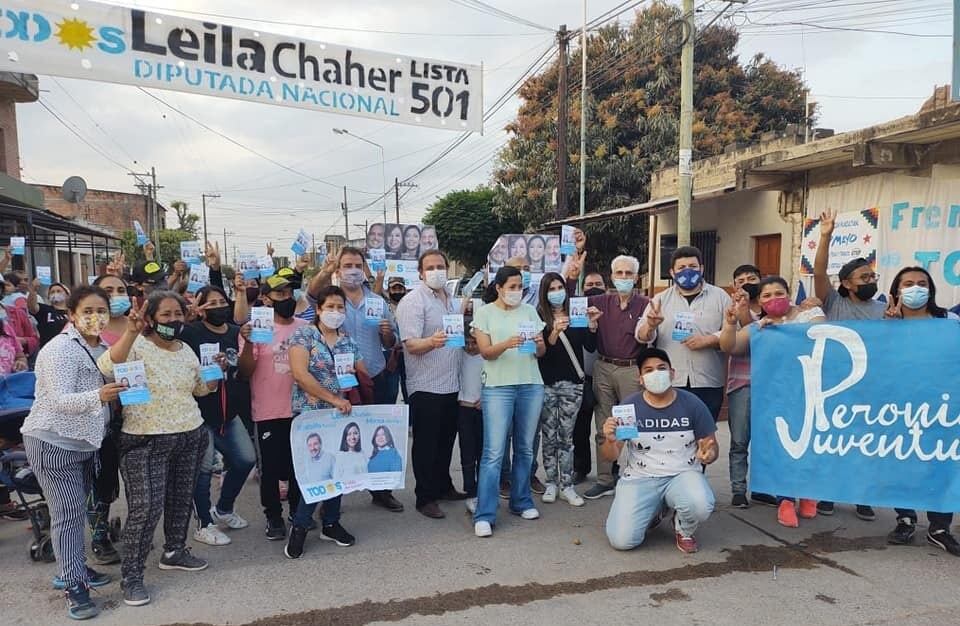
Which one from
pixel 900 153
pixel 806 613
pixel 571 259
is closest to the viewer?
pixel 806 613

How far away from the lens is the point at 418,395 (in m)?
4.92

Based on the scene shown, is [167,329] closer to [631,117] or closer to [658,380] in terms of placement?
[658,380]

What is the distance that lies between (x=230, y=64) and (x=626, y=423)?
4138 millimetres

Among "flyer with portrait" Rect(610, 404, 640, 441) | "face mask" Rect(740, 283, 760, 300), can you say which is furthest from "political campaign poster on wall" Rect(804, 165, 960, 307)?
"flyer with portrait" Rect(610, 404, 640, 441)

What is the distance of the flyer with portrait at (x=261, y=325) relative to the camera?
4.19 metres

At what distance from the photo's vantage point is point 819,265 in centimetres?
492

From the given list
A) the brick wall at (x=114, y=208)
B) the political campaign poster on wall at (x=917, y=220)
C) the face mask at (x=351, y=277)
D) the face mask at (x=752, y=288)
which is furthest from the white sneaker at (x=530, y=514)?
the brick wall at (x=114, y=208)

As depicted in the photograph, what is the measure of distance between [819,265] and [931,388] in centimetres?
114

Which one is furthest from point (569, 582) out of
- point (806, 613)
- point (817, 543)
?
point (817, 543)

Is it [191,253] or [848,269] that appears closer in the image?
[848,269]

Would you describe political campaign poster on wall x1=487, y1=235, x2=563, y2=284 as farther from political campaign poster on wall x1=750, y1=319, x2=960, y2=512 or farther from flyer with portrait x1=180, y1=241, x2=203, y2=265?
political campaign poster on wall x1=750, y1=319, x2=960, y2=512

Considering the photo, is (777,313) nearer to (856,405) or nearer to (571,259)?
(856,405)

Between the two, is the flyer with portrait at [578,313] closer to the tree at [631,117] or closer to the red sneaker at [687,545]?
the red sneaker at [687,545]

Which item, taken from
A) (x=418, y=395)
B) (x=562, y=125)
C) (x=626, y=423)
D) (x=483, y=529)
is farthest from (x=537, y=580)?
(x=562, y=125)
